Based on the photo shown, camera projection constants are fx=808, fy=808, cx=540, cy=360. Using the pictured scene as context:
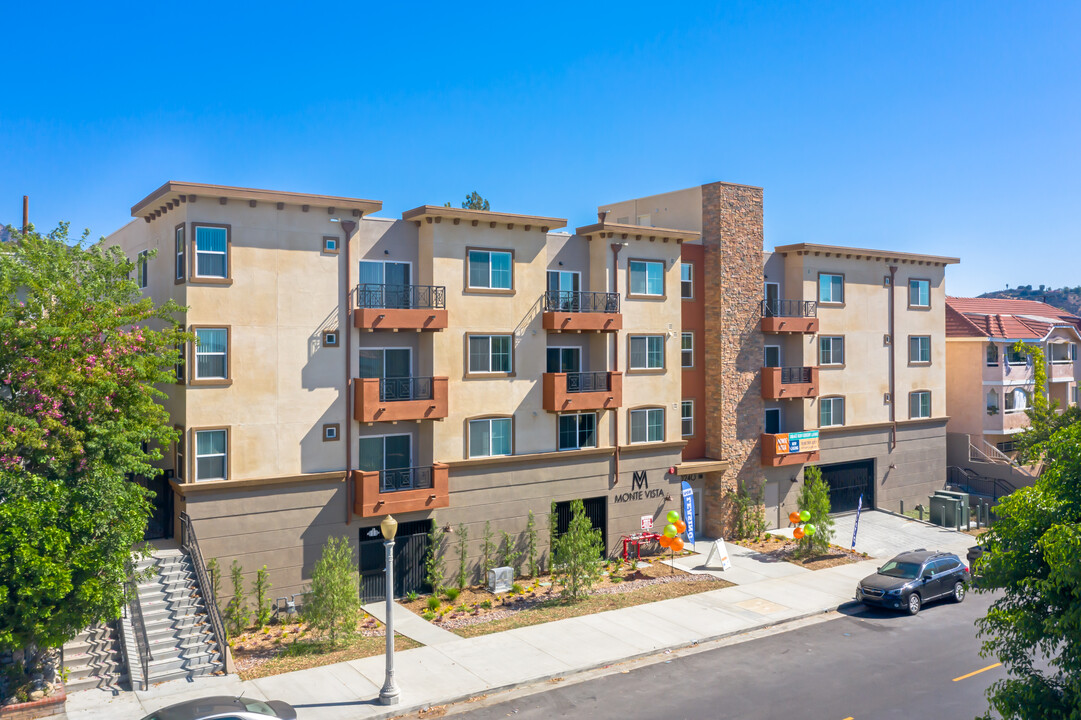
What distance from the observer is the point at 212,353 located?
75.1 ft

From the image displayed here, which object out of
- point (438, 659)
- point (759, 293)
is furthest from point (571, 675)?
point (759, 293)

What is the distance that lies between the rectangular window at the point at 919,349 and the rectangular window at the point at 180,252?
34.4 metres

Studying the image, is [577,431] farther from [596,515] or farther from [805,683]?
[805,683]

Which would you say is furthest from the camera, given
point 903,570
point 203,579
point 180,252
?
point 903,570

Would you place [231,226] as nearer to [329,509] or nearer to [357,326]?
[357,326]

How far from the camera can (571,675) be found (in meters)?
20.0

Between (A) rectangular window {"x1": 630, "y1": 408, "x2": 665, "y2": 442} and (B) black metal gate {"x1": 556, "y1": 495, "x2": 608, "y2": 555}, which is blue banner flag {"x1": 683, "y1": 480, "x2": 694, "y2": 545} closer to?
(A) rectangular window {"x1": 630, "y1": 408, "x2": 665, "y2": 442}

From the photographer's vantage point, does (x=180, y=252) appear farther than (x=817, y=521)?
No

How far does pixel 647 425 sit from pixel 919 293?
19.1 meters

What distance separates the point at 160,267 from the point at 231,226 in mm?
3376

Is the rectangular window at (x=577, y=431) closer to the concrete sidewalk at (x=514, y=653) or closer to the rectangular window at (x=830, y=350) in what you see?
the concrete sidewalk at (x=514, y=653)

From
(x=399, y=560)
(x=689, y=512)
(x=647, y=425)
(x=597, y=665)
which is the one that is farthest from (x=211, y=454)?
(x=689, y=512)

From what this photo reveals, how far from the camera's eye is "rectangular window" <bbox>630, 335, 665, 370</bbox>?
31688 mm

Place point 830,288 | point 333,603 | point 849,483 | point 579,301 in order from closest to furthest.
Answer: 1. point 333,603
2. point 579,301
3. point 830,288
4. point 849,483
